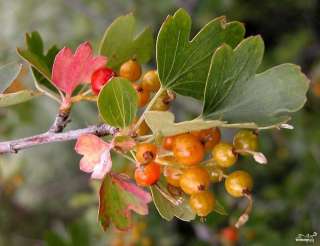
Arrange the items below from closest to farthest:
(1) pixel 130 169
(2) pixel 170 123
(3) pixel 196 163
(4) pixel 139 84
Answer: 1. (2) pixel 170 123
2. (3) pixel 196 163
3. (4) pixel 139 84
4. (1) pixel 130 169

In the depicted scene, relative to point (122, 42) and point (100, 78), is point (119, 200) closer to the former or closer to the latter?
point (100, 78)

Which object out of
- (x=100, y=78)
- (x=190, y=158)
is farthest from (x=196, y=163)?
(x=100, y=78)

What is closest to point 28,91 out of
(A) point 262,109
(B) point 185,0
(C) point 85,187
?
(A) point 262,109

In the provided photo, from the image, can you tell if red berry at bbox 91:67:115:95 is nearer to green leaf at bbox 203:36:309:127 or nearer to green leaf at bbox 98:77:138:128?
green leaf at bbox 98:77:138:128

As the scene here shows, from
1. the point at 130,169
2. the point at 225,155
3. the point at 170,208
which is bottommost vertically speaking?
the point at 130,169

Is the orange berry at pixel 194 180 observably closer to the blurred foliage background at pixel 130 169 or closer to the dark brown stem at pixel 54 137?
the dark brown stem at pixel 54 137

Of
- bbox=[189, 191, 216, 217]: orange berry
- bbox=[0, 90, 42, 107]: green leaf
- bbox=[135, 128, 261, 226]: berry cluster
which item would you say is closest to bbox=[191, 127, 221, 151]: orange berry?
bbox=[135, 128, 261, 226]: berry cluster

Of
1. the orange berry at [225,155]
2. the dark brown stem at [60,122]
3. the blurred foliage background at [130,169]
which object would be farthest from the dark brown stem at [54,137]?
the blurred foliage background at [130,169]
